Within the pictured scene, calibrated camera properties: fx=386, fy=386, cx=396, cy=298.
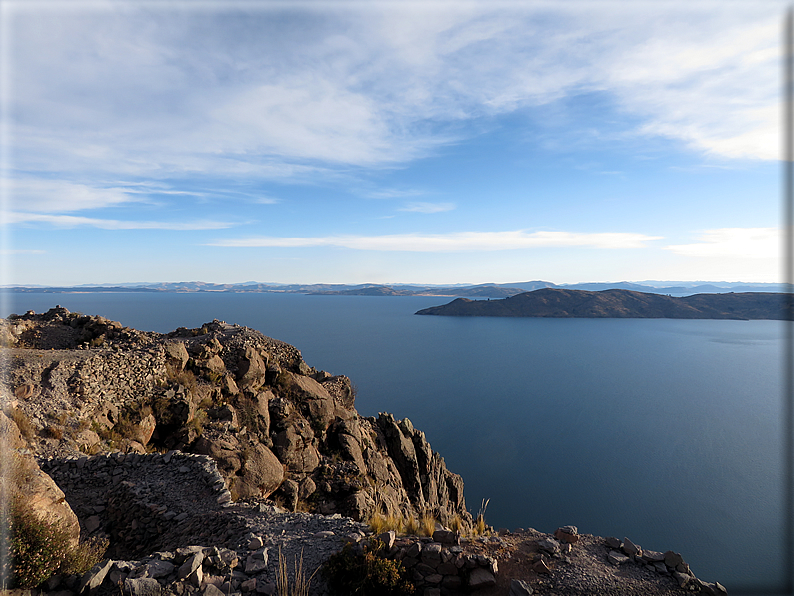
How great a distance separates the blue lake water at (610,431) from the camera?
36312 mm

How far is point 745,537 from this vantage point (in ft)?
115

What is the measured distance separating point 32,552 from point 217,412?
10978 millimetres

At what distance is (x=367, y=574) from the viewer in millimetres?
7066

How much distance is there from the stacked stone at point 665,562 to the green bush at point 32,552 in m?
10.3

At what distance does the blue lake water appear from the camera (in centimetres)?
3631

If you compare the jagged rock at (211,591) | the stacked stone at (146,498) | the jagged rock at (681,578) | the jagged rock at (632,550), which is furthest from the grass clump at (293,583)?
the jagged rock at (681,578)

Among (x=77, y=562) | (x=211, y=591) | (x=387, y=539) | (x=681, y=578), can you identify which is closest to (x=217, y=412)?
(x=77, y=562)

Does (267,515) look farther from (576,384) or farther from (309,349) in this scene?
(309,349)

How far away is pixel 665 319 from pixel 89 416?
237 metres

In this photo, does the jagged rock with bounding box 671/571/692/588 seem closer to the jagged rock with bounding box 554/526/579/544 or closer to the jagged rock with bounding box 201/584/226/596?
the jagged rock with bounding box 554/526/579/544

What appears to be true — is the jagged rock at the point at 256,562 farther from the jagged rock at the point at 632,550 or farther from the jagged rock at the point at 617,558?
the jagged rock at the point at 632,550

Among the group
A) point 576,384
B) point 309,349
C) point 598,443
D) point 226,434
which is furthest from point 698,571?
point 309,349

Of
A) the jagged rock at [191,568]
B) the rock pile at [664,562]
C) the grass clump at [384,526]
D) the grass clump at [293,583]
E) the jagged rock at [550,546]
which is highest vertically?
the jagged rock at [191,568]

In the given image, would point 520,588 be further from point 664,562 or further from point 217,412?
point 217,412
